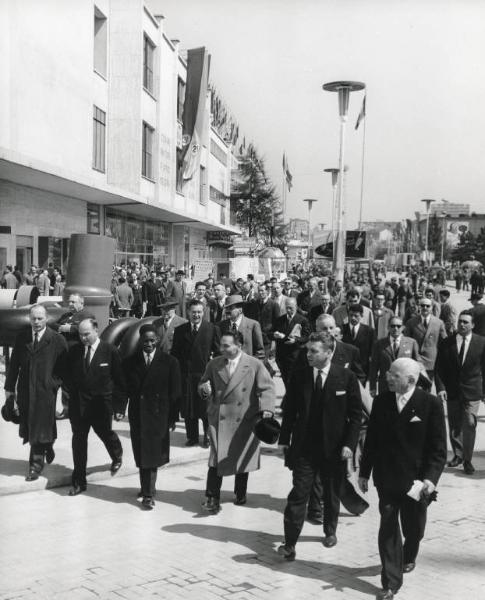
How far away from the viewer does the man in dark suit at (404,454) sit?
17.7ft

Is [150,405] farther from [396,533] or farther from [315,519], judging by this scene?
[396,533]

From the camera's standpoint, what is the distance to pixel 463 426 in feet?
29.0

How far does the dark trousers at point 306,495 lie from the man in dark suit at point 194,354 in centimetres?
313

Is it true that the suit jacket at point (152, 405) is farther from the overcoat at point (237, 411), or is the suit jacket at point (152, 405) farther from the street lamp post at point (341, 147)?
the street lamp post at point (341, 147)

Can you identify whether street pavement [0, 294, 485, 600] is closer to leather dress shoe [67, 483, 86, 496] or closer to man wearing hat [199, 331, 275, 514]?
leather dress shoe [67, 483, 86, 496]

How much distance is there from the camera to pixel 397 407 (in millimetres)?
5539

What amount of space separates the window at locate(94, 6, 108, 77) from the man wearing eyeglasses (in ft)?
83.1

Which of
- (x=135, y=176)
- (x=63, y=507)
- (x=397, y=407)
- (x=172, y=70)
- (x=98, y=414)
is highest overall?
(x=172, y=70)

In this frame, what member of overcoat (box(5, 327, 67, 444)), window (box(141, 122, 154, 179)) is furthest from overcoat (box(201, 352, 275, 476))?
window (box(141, 122, 154, 179))

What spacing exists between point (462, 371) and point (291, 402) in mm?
3282

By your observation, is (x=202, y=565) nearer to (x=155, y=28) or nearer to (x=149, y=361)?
(x=149, y=361)

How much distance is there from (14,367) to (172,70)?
3676 cm

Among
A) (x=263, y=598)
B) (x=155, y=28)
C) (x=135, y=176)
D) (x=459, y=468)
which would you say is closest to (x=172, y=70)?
(x=155, y=28)

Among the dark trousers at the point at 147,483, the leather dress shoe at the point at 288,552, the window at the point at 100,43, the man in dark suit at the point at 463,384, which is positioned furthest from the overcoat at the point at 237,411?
the window at the point at 100,43
